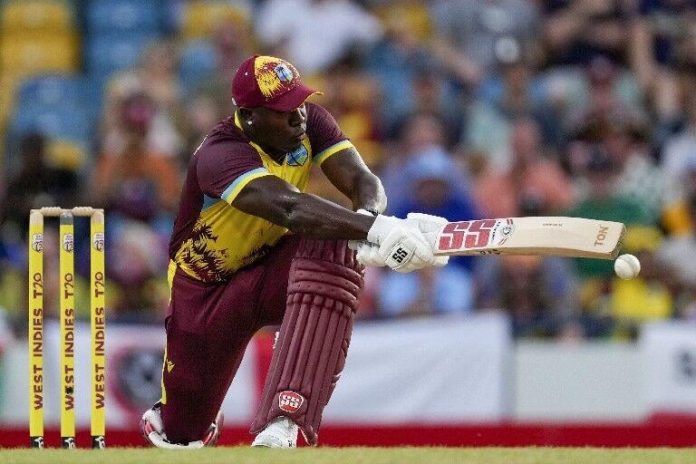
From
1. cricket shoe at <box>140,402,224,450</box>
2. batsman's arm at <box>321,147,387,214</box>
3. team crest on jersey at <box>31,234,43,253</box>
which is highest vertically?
batsman's arm at <box>321,147,387,214</box>

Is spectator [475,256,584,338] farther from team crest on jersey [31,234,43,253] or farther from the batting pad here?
team crest on jersey [31,234,43,253]

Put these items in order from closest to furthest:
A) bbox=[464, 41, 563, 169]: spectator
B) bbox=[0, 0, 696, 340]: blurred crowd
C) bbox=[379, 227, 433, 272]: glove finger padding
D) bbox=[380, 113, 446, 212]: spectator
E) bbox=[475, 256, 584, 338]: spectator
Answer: bbox=[379, 227, 433, 272]: glove finger padding → bbox=[475, 256, 584, 338]: spectator → bbox=[0, 0, 696, 340]: blurred crowd → bbox=[380, 113, 446, 212]: spectator → bbox=[464, 41, 563, 169]: spectator

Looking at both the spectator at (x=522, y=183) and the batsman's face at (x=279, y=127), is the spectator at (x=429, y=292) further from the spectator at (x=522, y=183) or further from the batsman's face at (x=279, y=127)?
the batsman's face at (x=279, y=127)

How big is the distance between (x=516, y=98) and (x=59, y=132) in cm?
273

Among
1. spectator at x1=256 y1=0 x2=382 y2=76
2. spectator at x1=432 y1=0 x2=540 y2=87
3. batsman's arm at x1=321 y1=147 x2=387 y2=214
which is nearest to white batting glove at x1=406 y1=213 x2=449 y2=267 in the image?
batsman's arm at x1=321 y1=147 x2=387 y2=214

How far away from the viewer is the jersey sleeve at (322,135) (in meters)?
4.52

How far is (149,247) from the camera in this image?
782 cm

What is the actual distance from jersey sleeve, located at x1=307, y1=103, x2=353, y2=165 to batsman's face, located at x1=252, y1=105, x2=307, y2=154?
159mm

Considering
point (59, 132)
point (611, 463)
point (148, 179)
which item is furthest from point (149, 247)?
point (611, 463)

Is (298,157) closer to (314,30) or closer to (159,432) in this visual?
(159,432)

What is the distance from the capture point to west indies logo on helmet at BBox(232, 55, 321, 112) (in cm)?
416

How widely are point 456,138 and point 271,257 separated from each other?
167 inches

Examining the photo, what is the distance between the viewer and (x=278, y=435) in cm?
398

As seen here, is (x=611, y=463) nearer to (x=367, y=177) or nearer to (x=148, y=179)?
(x=367, y=177)
